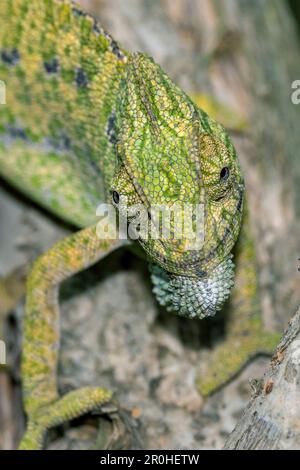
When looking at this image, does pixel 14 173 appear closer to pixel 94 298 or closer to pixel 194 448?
pixel 94 298

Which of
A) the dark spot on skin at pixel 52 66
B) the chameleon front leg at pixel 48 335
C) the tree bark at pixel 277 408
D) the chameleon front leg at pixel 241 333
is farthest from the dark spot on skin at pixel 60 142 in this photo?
the tree bark at pixel 277 408

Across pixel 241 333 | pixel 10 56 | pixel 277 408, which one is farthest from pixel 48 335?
pixel 277 408

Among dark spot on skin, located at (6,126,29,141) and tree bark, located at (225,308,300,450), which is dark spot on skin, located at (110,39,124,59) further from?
tree bark, located at (225,308,300,450)

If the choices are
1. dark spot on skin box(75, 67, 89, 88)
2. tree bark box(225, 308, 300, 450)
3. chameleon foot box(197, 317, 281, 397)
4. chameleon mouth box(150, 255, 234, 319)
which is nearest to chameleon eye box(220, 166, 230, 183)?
chameleon mouth box(150, 255, 234, 319)

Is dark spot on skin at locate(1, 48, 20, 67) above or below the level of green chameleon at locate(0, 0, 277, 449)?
above

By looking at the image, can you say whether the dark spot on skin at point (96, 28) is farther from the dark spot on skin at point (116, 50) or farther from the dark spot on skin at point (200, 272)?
the dark spot on skin at point (200, 272)

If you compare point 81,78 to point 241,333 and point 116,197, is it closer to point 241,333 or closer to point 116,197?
point 116,197
